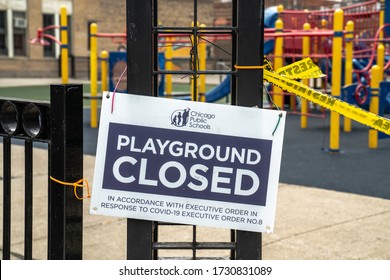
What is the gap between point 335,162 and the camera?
806cm

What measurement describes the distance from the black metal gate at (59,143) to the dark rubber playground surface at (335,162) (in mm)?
4185

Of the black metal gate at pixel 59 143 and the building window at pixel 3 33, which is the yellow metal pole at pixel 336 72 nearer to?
the black metal gate at pixel 59 143

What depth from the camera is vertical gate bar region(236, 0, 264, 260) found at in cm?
203

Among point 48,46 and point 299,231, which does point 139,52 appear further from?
point 48,46

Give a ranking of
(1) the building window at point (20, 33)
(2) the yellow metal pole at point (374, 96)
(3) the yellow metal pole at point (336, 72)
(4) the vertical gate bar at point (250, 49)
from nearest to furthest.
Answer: (4) the vertical gate bar at point (250, 49)
(3) the yellow metal pole at point (336, 72)
(2) the yellow metal pole at point (374, 96)
(1) the building window at point (20, 33)

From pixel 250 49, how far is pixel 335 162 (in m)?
6.23

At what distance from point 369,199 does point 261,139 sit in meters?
4.08

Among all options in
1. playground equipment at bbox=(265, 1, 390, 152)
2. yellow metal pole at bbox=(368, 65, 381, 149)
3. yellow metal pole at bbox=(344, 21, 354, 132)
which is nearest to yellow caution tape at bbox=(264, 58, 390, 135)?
playground equipment at bbox=(265, 1, 390, 152)

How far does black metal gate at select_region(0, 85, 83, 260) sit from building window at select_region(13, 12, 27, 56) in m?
32.5

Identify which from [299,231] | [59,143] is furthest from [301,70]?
[299,231]

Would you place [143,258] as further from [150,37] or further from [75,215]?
[150,37]

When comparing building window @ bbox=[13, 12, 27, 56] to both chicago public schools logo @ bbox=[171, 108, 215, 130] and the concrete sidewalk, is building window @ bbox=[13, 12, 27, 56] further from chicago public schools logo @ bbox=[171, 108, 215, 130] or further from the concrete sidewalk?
chicago public schools logo @ bbox=[171, 108, 215, 130]

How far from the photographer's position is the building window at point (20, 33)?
33.4m

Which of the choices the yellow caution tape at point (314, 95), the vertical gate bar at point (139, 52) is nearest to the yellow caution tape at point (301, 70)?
the yellow caution tape at point (314, 95)
